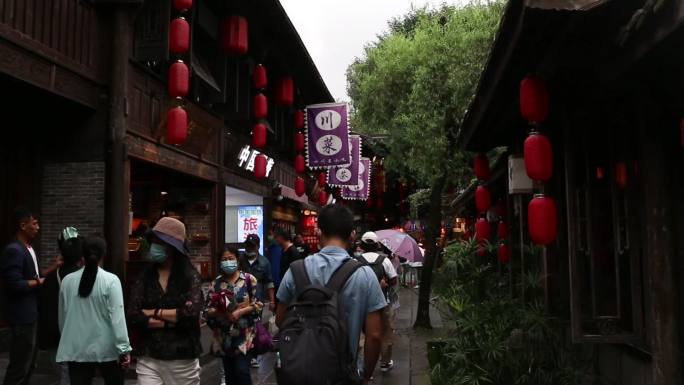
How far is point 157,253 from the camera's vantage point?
182 inches

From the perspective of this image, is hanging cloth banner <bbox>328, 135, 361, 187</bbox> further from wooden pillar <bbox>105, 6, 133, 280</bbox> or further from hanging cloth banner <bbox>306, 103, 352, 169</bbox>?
wooden pillar <bbox>105, 6, 133, 280</bbox>

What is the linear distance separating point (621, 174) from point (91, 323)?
4.85 meters

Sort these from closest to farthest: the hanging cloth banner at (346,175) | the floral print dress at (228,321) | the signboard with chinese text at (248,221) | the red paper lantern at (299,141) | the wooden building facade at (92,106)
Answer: the floral print dress at (228,321), the wooden building facade at (92,106), the signboard with chinese text at (248,221), the red paper lantern at (299,141), the hanging cloth banner at (346,175)

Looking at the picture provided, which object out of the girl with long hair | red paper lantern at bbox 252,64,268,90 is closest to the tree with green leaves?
red paper lantern at bbox 252,64,268,90

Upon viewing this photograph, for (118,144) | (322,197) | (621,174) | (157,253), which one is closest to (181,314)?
(157,253)

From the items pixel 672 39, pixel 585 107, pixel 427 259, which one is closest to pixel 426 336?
pixel 427 259

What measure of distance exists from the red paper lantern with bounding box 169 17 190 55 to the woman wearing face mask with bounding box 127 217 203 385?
18.3 feet

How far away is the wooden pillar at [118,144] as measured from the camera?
912 cm

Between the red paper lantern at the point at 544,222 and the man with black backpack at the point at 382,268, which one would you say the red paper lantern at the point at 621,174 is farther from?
the man with black backpack at the point at 382,268

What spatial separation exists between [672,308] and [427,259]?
9764mm

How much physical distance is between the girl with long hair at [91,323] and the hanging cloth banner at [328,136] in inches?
484

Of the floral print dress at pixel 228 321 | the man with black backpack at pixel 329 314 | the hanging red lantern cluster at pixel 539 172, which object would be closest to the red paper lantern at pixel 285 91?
the floral print dress at pixel 228 321

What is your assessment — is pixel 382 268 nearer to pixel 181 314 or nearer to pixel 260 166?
pixel 181 314

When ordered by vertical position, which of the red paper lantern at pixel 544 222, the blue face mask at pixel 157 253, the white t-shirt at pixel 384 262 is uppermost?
the red paper lantern at pixel 544 222
